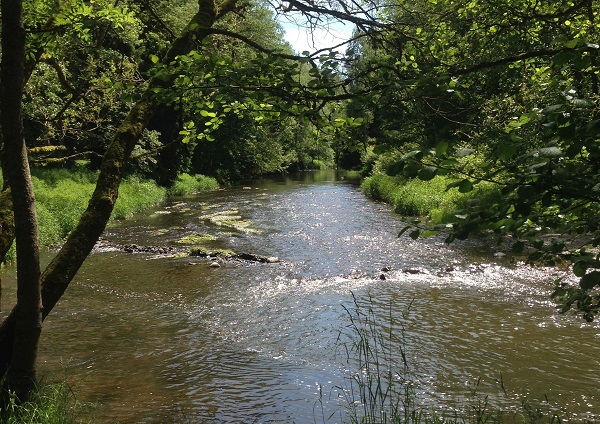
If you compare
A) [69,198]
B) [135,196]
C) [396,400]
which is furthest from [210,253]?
[135,196]

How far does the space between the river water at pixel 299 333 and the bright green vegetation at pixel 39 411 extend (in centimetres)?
105

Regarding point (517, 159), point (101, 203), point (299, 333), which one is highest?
point (517, 159)

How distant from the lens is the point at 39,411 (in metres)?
4.58

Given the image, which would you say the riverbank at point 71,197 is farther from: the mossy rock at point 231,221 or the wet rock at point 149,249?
the mossy rock at point 231,221

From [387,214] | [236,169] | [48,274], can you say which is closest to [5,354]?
[48,274]

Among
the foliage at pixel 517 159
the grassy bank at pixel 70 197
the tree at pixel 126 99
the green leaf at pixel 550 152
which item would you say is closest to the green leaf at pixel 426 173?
the foliage at pixel 517 159

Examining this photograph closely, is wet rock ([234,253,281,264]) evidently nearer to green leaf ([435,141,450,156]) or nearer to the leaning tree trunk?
the leaning tree trunk

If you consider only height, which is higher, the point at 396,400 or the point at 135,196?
the point at 135,196

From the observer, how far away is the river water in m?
6.84

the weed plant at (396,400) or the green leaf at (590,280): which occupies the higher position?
the green leaf at (590,280)

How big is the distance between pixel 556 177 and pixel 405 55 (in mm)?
2597

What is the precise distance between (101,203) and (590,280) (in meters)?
4.33

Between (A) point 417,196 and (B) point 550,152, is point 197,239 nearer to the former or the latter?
(A) point 417,196

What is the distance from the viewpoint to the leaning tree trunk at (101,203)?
15.5ft
